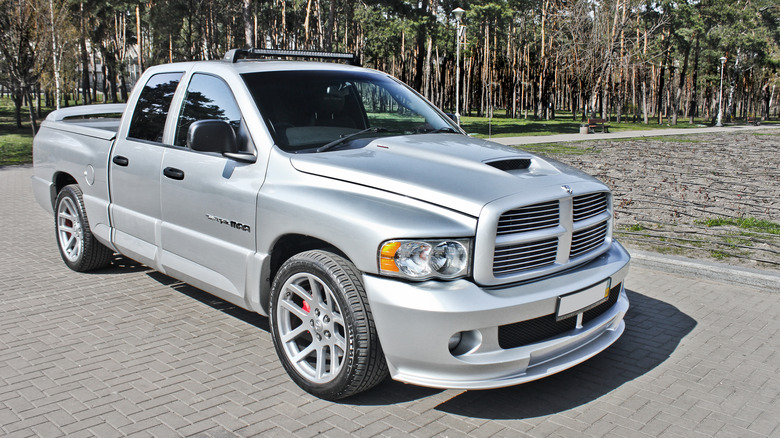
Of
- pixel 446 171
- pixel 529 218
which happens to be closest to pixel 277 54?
pixel 446 171

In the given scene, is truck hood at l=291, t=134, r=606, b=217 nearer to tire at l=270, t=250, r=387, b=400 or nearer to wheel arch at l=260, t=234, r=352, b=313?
wheel arch at l=260, t=234, r=352, b=313

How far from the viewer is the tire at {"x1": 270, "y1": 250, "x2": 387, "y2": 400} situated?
348 cm

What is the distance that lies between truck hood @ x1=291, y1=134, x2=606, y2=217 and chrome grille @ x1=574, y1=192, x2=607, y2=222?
0.10 m

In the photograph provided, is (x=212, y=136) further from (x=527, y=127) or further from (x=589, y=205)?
(x=527, y=127)

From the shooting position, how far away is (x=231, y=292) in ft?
14.4

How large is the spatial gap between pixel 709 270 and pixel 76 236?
6.23m

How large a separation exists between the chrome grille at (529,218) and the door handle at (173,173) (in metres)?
2.47

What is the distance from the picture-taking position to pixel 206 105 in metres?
4.77

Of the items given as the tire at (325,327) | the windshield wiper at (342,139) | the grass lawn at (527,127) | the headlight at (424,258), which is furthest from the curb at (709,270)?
the grass lawn at (527,127)

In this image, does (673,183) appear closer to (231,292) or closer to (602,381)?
(602,381)

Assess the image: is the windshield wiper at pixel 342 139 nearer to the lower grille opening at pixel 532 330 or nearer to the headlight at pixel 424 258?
the headlight at pixel 424 258

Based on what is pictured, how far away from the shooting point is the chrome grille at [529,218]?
3.41 metres

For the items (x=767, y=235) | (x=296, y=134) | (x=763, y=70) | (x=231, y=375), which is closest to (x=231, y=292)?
(x=231, y=375)

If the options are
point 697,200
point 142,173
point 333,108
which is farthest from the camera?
→ point 697,200
